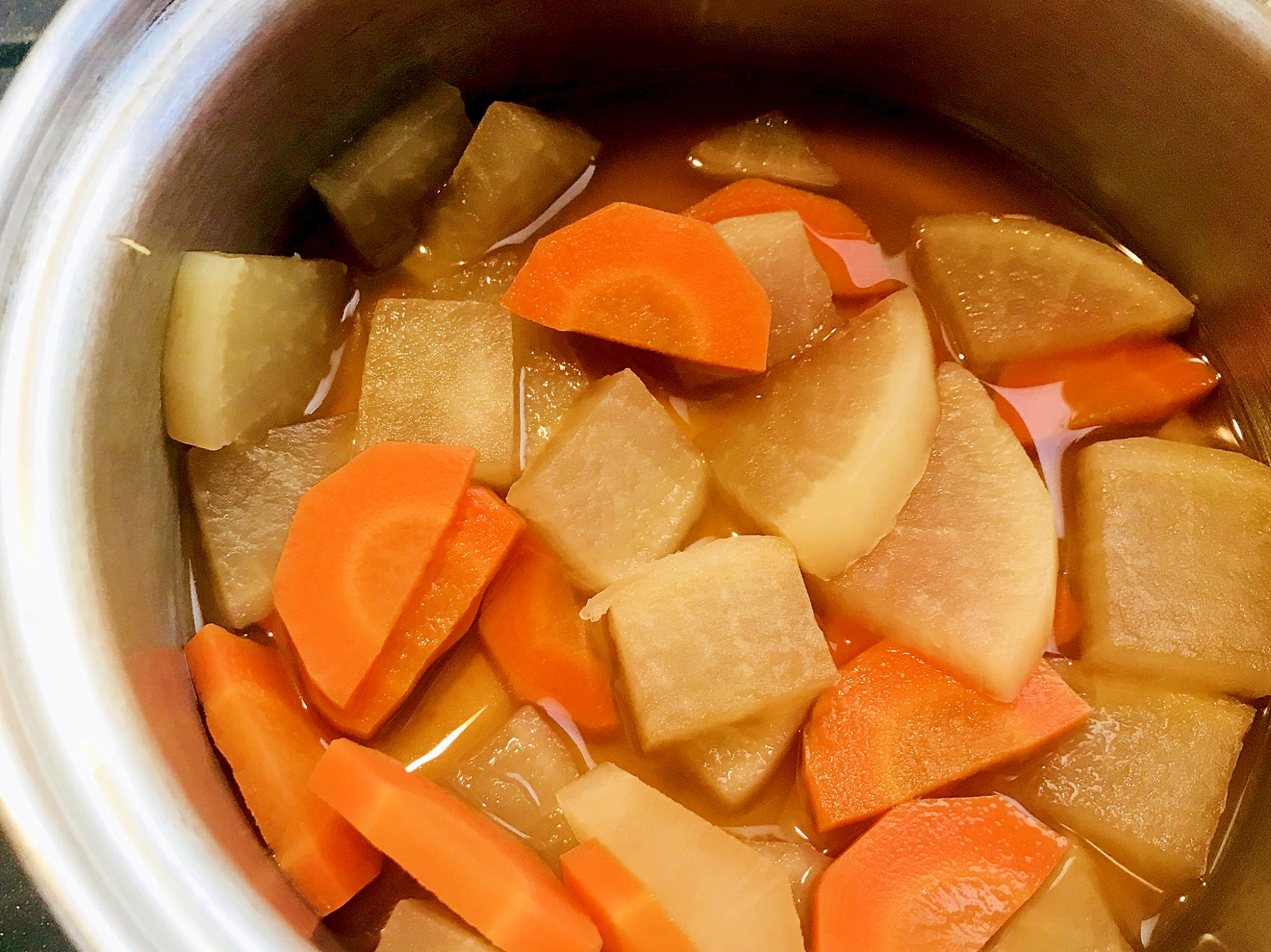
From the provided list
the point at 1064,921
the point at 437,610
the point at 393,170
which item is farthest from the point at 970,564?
the point at 393,170

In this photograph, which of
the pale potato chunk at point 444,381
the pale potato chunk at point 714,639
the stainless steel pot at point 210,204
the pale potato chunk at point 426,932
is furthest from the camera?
the pale potato chunk at point 444,381

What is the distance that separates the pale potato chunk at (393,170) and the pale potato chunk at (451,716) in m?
0.59

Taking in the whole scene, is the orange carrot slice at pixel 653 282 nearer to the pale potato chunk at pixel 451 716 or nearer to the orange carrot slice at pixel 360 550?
the orange carrot slice at pixel 360 550

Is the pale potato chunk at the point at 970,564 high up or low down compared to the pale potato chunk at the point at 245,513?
up

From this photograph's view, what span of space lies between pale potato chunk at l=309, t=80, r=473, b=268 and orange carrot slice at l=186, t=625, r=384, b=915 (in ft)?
1.92

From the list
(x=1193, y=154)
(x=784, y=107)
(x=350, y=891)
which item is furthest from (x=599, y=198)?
(x=350, y=891)

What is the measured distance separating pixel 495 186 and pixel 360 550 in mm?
560

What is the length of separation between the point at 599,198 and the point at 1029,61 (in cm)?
63

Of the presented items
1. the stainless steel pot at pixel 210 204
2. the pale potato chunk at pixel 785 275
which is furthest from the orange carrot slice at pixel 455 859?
the pale potato chunk at pixel 785 275

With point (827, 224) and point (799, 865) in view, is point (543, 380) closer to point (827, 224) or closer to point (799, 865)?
point (827, 224)

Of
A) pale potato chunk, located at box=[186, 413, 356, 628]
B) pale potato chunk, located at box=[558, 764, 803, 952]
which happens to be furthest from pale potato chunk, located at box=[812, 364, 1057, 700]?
pale potato chunk, located at box=[186, 413, 356, 628]

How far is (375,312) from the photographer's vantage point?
124 cm

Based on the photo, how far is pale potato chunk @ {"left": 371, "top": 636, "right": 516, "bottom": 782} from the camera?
1158 mm

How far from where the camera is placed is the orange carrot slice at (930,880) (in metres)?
1.08
